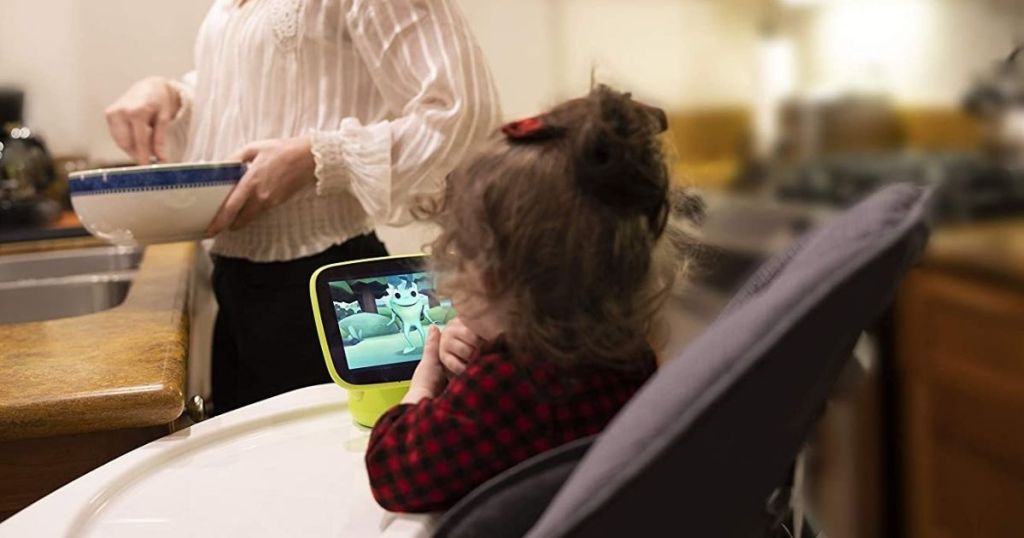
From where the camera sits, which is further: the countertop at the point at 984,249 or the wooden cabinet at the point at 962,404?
the wooden cabinet at the point at 962,404

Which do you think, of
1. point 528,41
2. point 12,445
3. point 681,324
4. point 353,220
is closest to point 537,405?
point 681,324

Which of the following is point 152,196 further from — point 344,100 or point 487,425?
point 487,425

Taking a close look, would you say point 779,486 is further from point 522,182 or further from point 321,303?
point 321,303

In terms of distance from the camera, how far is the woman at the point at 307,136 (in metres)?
0.95

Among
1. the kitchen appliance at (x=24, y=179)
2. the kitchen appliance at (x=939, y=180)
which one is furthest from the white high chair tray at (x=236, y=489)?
the kitchen appliance at (x=24, y=179)

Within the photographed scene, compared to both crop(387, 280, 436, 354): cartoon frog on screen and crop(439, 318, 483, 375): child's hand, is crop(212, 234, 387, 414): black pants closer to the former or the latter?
crop(387, 280, 436, 354): cartoon frog on screen

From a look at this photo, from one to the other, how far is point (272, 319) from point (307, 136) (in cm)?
21

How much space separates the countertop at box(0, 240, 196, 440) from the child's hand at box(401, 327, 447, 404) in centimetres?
21

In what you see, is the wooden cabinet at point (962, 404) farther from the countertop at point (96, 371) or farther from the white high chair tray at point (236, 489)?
the countertop at point (96, 371)

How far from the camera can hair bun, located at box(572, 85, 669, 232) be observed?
1.76 ft

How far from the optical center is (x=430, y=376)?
65 cm

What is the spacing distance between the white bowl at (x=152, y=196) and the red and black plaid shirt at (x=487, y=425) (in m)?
0.49

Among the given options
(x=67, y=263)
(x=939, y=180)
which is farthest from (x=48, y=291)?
(x=939, y=180)

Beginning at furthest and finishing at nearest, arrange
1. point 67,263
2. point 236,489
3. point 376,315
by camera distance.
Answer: point 67,263
point 376,315
point 236,489
